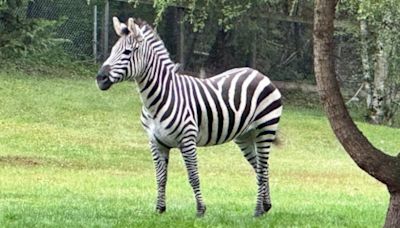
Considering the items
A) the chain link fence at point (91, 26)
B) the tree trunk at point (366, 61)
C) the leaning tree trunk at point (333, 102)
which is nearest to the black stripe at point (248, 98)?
the leaning tree trunk at point (333, 102)

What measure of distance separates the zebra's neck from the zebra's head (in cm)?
13

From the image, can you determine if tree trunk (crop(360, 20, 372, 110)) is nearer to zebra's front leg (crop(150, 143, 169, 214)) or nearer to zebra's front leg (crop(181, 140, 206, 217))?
zebra's front leg (crop(150, 143, 169, 214))

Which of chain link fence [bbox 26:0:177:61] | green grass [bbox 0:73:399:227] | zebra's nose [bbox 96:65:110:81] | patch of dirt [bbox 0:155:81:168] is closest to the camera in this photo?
zebra's nose [bbox 96:65:110:81]

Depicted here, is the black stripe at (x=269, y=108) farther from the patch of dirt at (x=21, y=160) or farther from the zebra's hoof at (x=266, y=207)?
the patch of dirt at (x=21, y=160)

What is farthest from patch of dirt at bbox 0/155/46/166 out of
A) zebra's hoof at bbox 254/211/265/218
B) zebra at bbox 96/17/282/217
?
zebra's hoof at bbox 254/211/265/218

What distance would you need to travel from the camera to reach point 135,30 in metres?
8.69

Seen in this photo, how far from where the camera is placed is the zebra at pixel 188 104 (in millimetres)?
8641

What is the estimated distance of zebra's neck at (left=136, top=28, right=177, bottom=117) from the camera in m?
8.75

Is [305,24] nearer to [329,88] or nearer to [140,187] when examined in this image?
[140,187]

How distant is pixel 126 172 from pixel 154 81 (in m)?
7.40

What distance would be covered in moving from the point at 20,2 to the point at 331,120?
10434mm

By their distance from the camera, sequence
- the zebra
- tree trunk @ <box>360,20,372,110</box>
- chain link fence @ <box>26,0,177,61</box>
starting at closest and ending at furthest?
the zebra
tree trunk @ <box>360,20,372,110</box>
chain link fence @ <box>26,0,177,61</box>

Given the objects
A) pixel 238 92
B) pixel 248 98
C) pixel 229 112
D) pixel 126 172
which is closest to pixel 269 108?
pixel 248 98

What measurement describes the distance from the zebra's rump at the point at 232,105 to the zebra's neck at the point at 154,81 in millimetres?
308
